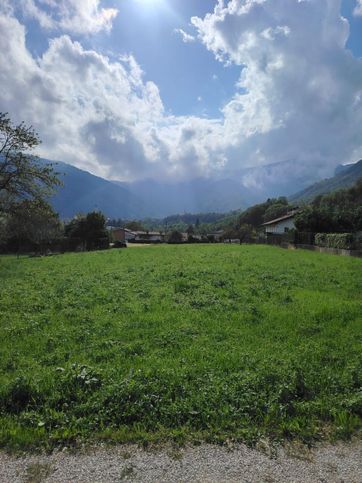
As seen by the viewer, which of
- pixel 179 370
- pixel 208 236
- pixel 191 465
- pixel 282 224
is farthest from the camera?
pixel 208 236

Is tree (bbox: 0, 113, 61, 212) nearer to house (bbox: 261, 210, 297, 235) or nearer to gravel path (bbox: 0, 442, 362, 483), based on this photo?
gravel path (bbox: 0, 442, 362, 483)

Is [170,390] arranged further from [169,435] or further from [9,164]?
[9,164]

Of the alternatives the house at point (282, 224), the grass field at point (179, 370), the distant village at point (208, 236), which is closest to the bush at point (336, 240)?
the distant village at point (208, 236)

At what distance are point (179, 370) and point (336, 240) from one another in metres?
32.9

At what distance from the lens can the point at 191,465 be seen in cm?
313

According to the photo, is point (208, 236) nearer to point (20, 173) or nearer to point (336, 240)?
point (336, 240)

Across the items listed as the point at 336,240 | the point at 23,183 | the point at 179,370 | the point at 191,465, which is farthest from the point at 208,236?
the point at 191,465

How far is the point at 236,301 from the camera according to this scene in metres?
9.87

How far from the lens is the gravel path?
297 cm

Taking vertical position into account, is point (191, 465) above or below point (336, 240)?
below

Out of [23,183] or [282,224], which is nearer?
[23,183]

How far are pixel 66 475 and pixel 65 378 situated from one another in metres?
1.82

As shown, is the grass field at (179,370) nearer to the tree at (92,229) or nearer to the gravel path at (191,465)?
the gravel path at (191,465)

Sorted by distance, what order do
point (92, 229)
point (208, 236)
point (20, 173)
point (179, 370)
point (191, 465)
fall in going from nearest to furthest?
point (191, 465), point (179, 370), point (20, 173), point (92, 229), point (208, 236)
